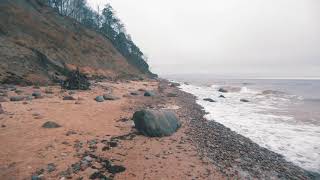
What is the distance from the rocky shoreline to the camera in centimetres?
1016

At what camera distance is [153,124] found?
1332 centimetres

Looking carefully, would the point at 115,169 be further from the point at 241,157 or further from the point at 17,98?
the point at 17,98

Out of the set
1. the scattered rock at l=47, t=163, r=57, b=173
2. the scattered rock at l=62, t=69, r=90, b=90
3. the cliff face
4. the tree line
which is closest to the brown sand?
the scattered rock at l=47, t=163, r=57, b=173

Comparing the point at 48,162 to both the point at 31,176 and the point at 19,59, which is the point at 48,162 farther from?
the point at 19,59

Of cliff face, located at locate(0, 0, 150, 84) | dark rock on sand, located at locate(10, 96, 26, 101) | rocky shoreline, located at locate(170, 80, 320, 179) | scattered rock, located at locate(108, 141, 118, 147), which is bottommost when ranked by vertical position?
Answer: rocky shoreline, located at locate(170, 80, 320, 179)

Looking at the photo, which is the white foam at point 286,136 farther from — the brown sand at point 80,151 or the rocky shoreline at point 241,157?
the brown sand at point 80,151

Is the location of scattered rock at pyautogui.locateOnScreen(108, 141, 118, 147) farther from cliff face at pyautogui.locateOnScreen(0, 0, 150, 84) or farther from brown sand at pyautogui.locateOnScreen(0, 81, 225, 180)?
cliff face at pyautogui.locateOnScreen(0, 0, 150, 84)

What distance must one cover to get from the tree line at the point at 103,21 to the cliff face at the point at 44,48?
1470 cm

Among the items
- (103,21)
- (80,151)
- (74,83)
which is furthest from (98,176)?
(103,21)

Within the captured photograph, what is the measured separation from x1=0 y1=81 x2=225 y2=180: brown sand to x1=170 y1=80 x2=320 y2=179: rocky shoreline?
0.61m

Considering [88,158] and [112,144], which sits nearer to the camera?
[88,158]

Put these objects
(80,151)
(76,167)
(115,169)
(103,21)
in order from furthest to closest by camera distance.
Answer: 1. (103,21)
2. (80,151)
3. (115,169)
4. (76,167)

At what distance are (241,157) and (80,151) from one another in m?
6.71

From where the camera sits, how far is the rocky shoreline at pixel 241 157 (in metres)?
10.2
